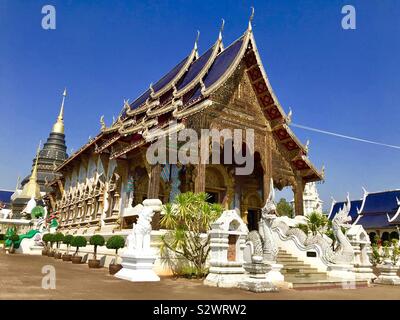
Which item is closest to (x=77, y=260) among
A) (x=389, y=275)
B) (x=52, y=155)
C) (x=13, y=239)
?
(x=13, y=239)

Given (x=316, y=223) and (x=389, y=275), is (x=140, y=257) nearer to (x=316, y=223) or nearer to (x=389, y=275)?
(x=389, y=275)

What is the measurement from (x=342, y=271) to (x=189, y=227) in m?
4.77

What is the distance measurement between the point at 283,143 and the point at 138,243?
8962mm

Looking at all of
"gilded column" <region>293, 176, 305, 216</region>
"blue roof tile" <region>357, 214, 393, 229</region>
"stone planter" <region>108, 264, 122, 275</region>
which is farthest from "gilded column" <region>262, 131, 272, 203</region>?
"blue roof tile" <region>357, 214, 393, 229</region>

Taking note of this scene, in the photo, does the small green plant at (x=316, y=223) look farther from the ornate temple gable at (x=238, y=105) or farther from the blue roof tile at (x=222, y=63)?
the blue roof tile at (x=222, y=63)

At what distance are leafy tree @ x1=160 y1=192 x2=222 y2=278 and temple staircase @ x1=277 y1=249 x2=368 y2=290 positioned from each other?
95.6 inches

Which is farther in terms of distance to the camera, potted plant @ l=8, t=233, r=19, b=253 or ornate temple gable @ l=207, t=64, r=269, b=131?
potted plant @ l=8, t=233, r=19, b=253

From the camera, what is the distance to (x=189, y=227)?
952 cm

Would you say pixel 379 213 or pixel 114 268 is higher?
pixel 379 213

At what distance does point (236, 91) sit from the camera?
547 inches

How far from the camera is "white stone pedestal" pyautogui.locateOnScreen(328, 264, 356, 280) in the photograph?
10.0 meters

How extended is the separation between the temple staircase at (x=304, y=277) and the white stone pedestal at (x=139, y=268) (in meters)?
3.23

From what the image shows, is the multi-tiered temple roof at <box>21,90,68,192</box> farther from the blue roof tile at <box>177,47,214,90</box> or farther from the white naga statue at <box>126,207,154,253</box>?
the white naga statue at <box>126,207,154,253</box>
